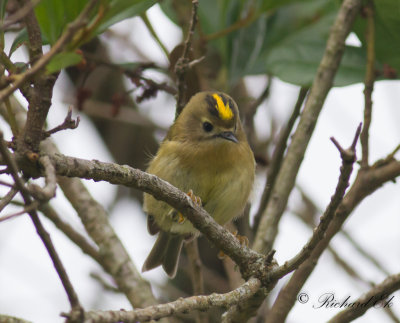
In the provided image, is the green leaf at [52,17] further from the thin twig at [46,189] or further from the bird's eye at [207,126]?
the bird's eye at [207,126]

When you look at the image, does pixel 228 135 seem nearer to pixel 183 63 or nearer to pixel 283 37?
pixel 183 63

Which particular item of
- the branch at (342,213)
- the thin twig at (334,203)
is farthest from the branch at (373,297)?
the thin twig at (334,203)

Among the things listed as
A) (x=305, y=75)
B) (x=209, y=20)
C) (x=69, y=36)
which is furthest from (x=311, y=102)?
(x=69, y=36)

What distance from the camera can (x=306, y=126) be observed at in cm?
345

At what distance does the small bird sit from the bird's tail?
0.25m

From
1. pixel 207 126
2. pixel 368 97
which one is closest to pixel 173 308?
pixel 368 97

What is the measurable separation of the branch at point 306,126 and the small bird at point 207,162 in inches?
24.9

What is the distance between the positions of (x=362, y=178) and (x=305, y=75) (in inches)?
45.8

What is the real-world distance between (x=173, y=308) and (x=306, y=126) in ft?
5.56

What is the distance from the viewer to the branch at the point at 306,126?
3.43 metres

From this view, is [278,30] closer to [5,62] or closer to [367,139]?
[367,139]

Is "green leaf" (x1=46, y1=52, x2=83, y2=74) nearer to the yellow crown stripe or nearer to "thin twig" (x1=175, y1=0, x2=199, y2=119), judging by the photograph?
"thin twig" (x1=175, y1=0, x2=199, y2=119)

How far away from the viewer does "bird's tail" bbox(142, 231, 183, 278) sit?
4.63m

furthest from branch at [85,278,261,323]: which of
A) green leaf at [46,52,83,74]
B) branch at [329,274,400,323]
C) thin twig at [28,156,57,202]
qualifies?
green leaf at [46,52,83,74]
